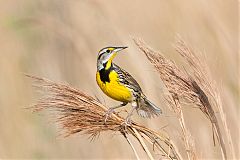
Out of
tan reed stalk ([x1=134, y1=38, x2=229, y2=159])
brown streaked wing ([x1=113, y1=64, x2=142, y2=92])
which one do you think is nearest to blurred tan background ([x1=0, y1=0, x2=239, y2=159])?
brown streaked wing ([x1=113, y1=64, x2=142, y2=92])

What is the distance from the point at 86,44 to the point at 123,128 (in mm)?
1973

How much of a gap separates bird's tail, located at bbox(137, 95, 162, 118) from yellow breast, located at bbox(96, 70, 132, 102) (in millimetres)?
101

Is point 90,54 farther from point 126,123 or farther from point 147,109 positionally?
point 126,123

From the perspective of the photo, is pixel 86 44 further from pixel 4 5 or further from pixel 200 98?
pixel 4 5

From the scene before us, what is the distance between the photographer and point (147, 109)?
147 inches

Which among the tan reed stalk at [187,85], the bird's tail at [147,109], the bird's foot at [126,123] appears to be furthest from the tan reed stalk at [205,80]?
the bird's tail at [147,109]

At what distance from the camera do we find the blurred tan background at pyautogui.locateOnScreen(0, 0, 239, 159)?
13.2 ft

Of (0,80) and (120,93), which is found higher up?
(0,80)

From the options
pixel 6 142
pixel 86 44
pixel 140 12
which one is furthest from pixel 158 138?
pixel 140 12

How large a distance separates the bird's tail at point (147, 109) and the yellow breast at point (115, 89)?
0.33 feet

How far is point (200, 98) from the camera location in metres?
2.87

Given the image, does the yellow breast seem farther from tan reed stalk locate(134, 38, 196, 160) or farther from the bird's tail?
tan reed stalk locate(134, 38, 196, 160)

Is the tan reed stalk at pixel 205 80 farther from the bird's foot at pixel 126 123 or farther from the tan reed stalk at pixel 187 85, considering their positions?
the bird's foot at pixel 126 123

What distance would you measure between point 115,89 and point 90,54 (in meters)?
0.78
